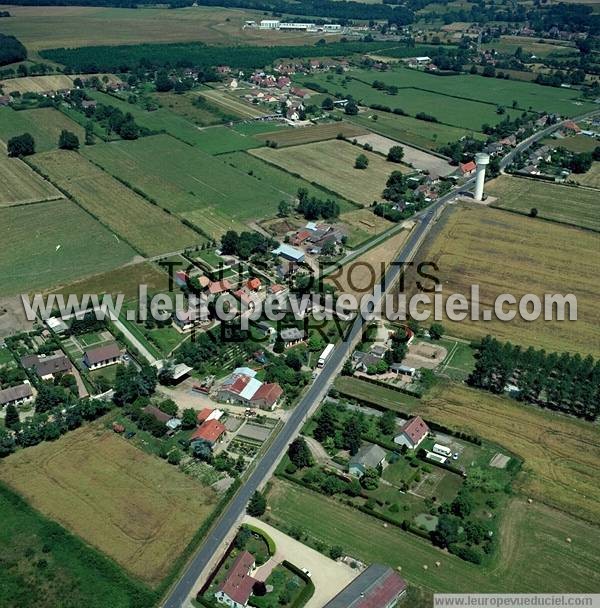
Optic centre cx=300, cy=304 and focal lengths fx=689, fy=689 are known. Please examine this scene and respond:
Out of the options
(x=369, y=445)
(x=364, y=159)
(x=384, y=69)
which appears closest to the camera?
(x=369, y=445)

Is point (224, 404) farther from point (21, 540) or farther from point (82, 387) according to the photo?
point (21, 540)

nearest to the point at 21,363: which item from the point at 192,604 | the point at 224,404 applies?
the point at 224,404

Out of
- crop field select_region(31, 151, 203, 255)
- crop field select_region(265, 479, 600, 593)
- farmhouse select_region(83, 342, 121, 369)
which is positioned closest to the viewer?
crop field select_region(265, 479, 600, 593)

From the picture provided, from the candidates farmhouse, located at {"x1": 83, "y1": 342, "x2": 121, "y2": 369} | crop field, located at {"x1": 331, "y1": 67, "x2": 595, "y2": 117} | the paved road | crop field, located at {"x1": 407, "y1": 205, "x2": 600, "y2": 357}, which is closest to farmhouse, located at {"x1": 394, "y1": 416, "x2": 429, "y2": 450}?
the paved road

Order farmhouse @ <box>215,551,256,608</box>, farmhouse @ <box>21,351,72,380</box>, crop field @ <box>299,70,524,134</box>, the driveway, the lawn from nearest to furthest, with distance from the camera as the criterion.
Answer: farmhouse @ <box>215,551,256,608</box> < the lawn < the driveway < farmhouse @ <box>21,351,72,380</box> < crop field @ <box>299,70,524,134</box>

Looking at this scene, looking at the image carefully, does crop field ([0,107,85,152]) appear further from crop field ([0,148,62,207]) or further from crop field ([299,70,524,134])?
crop field ([299,70,524,134])

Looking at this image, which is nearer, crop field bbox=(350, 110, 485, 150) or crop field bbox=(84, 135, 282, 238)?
crop field bbox=(84, 135, 282, 238)
